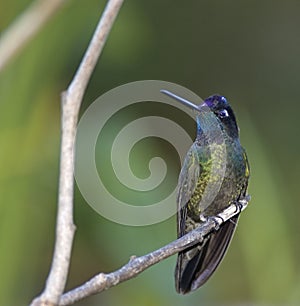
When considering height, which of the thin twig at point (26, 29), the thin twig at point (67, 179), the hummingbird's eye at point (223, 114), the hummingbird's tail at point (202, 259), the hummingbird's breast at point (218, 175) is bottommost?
the hummingbird's tail at point (202, 259)

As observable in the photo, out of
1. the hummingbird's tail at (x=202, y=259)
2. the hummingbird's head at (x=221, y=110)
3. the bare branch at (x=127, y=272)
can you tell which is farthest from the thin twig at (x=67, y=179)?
the hummingbird's tail at (x=202, y=259)

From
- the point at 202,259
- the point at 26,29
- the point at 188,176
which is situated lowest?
the point at 202,259

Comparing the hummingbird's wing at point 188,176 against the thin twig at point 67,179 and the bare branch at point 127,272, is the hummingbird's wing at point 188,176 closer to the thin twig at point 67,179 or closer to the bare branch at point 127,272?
the bare branch at point 127,272

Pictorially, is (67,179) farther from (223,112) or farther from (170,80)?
(170,80)

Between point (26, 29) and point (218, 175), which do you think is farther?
point (218, 175)

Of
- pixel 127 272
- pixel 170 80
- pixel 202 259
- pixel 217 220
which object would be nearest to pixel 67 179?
pixel 127 272

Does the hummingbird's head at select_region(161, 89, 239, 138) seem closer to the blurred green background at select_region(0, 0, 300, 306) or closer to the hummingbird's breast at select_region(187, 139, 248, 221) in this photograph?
the hummingbird's breast at select_region(187, 139, 248, 221)

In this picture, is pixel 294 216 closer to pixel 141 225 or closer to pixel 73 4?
pixel 141 225
